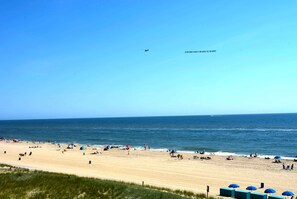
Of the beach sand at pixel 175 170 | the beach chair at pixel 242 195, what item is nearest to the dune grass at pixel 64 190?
the beach chair at pixel 242 195

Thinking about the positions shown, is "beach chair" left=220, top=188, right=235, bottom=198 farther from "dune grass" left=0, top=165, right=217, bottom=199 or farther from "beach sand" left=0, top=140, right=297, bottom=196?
"dune grass" left=0, top=165, right=217, bottom=199

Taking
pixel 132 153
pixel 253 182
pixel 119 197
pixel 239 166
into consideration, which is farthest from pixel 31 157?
pixel 119 197

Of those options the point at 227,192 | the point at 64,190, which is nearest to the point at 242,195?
the point at 227,192

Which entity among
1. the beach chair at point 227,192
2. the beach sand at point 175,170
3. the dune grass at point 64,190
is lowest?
the beach sand at point 175,170

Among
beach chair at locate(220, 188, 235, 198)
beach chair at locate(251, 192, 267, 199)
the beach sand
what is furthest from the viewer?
the beach sand

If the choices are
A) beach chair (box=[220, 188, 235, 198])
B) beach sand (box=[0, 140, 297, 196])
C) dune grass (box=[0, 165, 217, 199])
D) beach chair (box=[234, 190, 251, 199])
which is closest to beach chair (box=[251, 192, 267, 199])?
beach chair (box=[234, 190, 251, 199])

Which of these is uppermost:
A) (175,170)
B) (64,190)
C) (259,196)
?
(64,190)

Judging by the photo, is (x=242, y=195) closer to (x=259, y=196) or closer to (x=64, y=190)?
(x=259, y=196)

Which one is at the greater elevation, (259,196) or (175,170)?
(259,196)

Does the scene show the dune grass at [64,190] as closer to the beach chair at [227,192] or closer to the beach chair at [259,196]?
the beach chair at [259,196]
